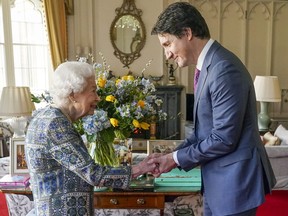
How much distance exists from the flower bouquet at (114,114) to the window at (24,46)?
4.19 metres

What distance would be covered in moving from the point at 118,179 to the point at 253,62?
236 inches

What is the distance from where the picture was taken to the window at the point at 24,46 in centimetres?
536

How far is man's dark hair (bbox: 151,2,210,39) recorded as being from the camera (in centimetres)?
131

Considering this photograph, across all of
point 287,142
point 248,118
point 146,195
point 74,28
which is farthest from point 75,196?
point 74,28

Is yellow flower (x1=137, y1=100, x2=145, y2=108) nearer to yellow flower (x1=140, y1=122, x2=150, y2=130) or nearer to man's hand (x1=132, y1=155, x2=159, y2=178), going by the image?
yellow flower (x1=140, y1=122, x2=150, y2=130)

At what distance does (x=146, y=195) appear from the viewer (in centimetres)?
175

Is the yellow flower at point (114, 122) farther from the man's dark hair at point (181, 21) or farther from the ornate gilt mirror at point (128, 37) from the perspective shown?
the ornate gilt mirror at point (128, 37)

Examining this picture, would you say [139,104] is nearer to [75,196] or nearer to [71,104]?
[71,104]

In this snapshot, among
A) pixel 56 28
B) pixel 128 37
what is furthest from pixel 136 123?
pixel 128 37

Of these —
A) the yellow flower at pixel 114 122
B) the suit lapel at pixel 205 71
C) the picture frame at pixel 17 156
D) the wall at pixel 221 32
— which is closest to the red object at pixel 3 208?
the picture frame at pixel 17 156

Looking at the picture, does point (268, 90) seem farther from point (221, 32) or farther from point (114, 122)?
point (114, 122)

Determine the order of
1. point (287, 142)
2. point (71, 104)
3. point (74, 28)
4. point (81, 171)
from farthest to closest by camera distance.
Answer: point (74, 28) → point (287, 142) → point (71, 104) → point (81, 171)

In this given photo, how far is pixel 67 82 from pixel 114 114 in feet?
1.60

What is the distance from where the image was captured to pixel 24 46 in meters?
5.62
